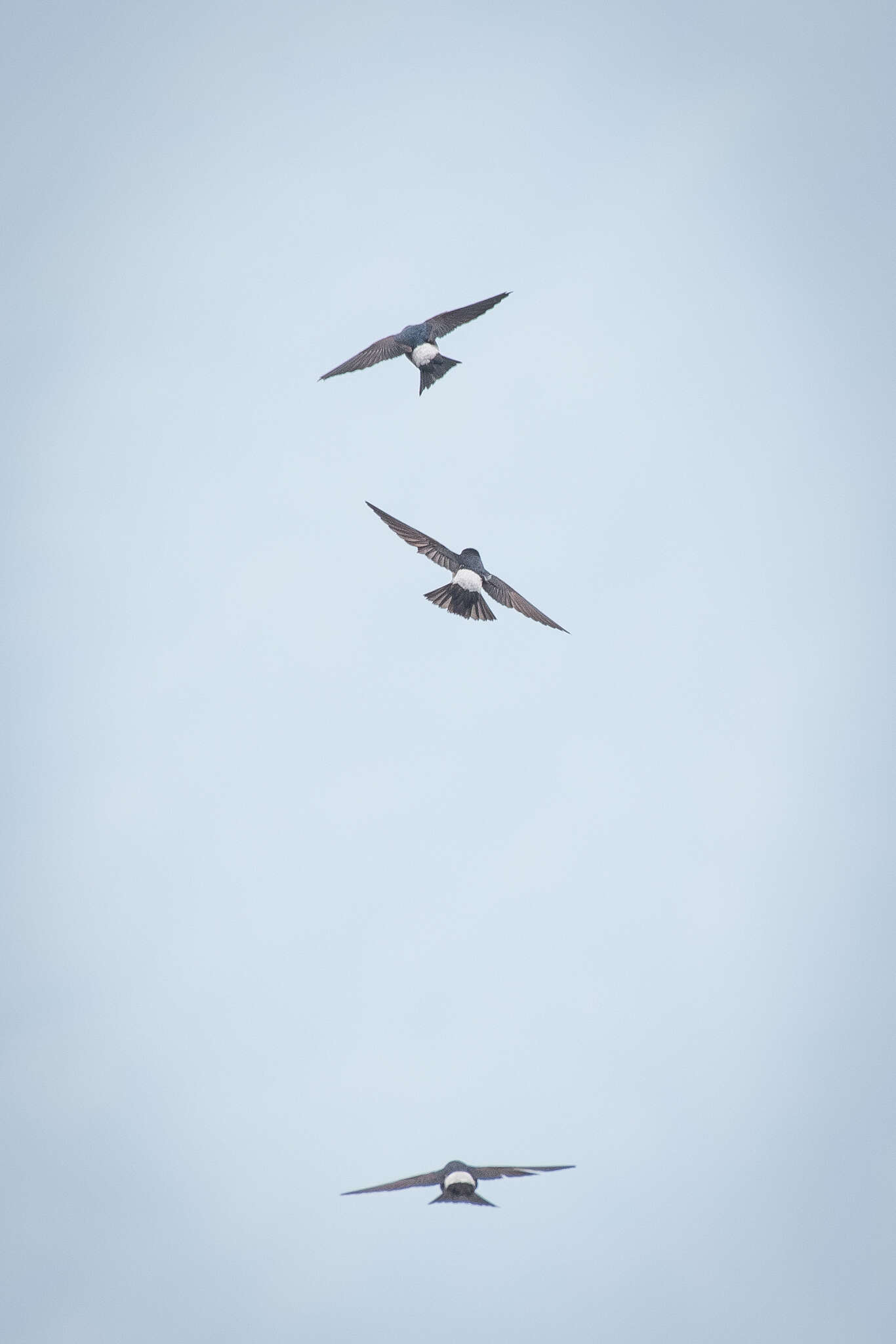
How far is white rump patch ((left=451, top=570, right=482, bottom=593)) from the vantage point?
26.0 m

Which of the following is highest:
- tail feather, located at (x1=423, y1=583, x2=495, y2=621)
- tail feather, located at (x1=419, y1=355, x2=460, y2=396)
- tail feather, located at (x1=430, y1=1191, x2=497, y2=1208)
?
tail feather, located at (x1=419, y1=355, x2=460, y2=396)

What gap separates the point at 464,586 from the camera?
2600 cm

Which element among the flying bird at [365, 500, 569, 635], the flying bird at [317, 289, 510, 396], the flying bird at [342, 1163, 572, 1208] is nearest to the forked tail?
the flying bird at [342, 1163, 572, 1208]

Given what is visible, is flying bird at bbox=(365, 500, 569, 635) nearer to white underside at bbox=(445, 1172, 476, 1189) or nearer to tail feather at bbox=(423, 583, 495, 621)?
tail feather at bbox=(423, 583, 495, 621)

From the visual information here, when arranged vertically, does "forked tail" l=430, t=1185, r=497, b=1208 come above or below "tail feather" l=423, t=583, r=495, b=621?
below

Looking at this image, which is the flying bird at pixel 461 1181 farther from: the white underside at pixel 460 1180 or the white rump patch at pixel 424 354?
the white rump patch at pixel 424 354

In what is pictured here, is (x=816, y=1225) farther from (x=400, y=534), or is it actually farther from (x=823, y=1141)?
(x=400, y=534)

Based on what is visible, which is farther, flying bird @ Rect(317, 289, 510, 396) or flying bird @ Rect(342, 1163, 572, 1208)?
flying bird @ Rect(317, 289, 510, 396)

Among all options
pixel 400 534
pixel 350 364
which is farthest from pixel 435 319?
pixel 400 534

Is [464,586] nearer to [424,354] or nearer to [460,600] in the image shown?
[460,600]

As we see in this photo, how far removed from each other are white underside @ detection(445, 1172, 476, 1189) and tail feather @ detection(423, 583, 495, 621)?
1007cm

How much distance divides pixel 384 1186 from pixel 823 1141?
15717 centimetres

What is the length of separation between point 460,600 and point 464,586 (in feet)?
0.94

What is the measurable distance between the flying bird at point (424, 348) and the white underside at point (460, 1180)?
14731mm
